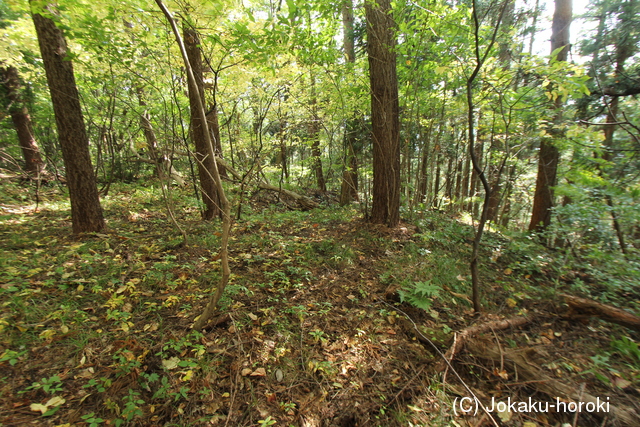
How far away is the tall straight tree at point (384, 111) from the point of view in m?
5.16

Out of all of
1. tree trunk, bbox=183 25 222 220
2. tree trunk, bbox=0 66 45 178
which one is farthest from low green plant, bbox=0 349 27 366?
tree trunk, bbox=0 66 45 178

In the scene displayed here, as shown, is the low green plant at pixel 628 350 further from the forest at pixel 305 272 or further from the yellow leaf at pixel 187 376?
the yellow leaf at pixel 187 376

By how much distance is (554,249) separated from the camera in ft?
19.5

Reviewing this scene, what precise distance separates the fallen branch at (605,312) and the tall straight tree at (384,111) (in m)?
3.08

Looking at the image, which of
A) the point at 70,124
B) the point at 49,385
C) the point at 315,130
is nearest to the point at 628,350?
the point at 49,385

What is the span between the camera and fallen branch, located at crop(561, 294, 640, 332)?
10.8 ft

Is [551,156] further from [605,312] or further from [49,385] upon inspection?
[49,385]

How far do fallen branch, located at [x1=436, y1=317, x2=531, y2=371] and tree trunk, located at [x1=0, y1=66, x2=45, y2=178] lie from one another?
32.9ft

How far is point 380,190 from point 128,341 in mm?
4874

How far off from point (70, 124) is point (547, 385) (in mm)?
7146

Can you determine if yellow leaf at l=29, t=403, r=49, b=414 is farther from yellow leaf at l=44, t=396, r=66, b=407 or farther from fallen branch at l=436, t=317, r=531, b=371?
fallen branch at l=436, t=317, r=531, b=371

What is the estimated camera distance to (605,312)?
341 cm

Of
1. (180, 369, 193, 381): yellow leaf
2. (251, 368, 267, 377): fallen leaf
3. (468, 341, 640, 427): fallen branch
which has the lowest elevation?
(468, 341, 640, 427): fallen branch

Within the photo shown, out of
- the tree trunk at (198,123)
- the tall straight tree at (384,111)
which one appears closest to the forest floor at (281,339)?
the tree trunk at (198,123)
